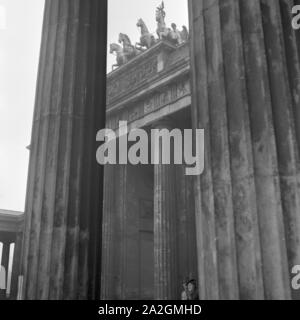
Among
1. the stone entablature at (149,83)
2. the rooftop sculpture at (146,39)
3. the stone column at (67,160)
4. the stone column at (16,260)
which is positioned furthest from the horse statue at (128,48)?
the stone column at (67,160)

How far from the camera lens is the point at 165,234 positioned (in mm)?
27547

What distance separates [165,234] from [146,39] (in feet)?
52.7

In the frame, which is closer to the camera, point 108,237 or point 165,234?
point 165,234

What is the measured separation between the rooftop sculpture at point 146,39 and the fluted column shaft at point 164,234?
8602mm

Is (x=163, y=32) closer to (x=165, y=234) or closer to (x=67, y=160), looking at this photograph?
(x=165, y=234)

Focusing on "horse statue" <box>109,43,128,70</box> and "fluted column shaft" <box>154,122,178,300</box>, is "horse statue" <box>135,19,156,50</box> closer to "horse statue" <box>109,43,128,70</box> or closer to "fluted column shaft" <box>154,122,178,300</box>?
"horse statue" <box>109,43,128,70</box>

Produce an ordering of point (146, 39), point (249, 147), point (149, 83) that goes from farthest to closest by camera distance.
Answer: point (146, 39), point (149, 83), point (249, 147)

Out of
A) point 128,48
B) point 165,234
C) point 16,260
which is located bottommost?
point 165,234

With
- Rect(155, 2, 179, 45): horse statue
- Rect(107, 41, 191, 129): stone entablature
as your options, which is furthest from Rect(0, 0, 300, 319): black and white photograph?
Rect(155, 2, 179, 45): horse statue

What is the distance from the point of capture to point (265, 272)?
515 centimetres

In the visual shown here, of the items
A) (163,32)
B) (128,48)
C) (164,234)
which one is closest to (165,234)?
(164,234)

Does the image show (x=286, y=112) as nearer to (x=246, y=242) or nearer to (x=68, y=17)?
(x=246, y=242)

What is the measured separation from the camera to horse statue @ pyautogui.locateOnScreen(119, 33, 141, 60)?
3516 centimetres

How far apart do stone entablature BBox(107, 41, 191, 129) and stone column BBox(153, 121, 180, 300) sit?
3.57 metres
